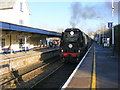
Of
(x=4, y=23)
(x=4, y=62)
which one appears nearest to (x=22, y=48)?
(x=4, y=23)

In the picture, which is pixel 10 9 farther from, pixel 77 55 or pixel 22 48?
pixel 77 55

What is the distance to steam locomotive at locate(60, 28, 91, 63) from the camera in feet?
41.1

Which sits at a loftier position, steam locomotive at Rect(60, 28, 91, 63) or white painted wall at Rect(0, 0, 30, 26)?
white painted wall at Rect(0, 0, 30, 26)

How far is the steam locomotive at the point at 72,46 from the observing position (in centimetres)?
1252

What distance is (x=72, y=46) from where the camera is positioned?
13.1 meters

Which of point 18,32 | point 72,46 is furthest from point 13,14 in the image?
point 72,46

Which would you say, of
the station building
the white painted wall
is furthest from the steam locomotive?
the white painted wall

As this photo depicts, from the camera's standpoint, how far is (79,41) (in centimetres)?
1328

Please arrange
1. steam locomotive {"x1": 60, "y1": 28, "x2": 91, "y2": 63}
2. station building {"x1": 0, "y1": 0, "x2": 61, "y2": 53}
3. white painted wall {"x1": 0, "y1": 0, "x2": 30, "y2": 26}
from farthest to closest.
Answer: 1. white painted wall {"x1": 0, "y1": 0, "x2": 30, "y2": 26}
2. station building {"x1": 0, "y1": 0, "x2": 61, "y2": 53}
3. steam locomotive {"x1": 60, "y1": 28, "x2": 91, "y2": 63}

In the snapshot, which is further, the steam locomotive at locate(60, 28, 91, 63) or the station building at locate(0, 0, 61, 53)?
the station building at locate(0, 0, 61, 53)

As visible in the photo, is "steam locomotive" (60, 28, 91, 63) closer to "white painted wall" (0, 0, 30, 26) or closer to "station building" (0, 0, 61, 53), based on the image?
"station building" (0, 0, 61, 53)

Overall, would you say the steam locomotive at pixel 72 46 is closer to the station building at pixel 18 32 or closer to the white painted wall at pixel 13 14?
the station building at pixel 18 32

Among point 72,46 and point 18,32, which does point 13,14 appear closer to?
point 18,32

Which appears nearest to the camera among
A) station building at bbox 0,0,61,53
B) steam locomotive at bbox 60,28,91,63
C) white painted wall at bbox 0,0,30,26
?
steam locomotive at bbox 60,28,91,63
